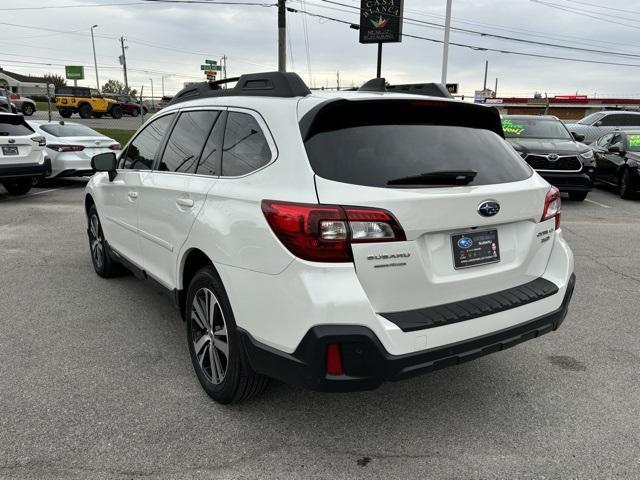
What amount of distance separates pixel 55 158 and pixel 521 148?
1000 cm

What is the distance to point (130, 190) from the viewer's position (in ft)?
13.8

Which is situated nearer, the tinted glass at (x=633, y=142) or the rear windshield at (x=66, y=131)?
the tinted glass at (x=633, y=142)

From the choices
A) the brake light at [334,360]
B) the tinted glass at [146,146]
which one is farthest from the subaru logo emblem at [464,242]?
the tinted glass at [146,146]

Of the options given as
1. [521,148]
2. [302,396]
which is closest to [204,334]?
[302,396]

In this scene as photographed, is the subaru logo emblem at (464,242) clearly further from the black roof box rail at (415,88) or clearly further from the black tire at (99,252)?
the black tire at (99,252)

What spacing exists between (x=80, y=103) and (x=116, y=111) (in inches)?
101

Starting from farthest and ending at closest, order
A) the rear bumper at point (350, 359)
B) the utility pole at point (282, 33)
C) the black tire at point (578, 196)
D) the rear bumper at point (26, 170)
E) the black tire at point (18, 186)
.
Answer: the utility pole at point (282, 33) → the black tire at point (578, 196) → the black tire at point (18, 186) → the rear bumper at point (26, 170) → the rear bumper at point (350, 359)

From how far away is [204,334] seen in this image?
3.16 m

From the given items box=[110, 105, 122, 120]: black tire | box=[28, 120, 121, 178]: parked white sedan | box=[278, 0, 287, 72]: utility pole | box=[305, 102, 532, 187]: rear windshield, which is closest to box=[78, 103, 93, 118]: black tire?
box=[110, 105, 122, 120]: black tire

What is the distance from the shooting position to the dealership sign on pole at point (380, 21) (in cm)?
2208

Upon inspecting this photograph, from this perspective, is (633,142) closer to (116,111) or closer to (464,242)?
(464,242)

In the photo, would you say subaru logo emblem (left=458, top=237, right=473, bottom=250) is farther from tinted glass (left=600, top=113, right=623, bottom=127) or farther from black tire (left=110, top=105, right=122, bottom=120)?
black tire (left=110, top=105, right=122, bottom=120)

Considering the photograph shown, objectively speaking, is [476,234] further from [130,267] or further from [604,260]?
[604,260]

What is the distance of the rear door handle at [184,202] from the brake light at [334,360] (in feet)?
4.39
